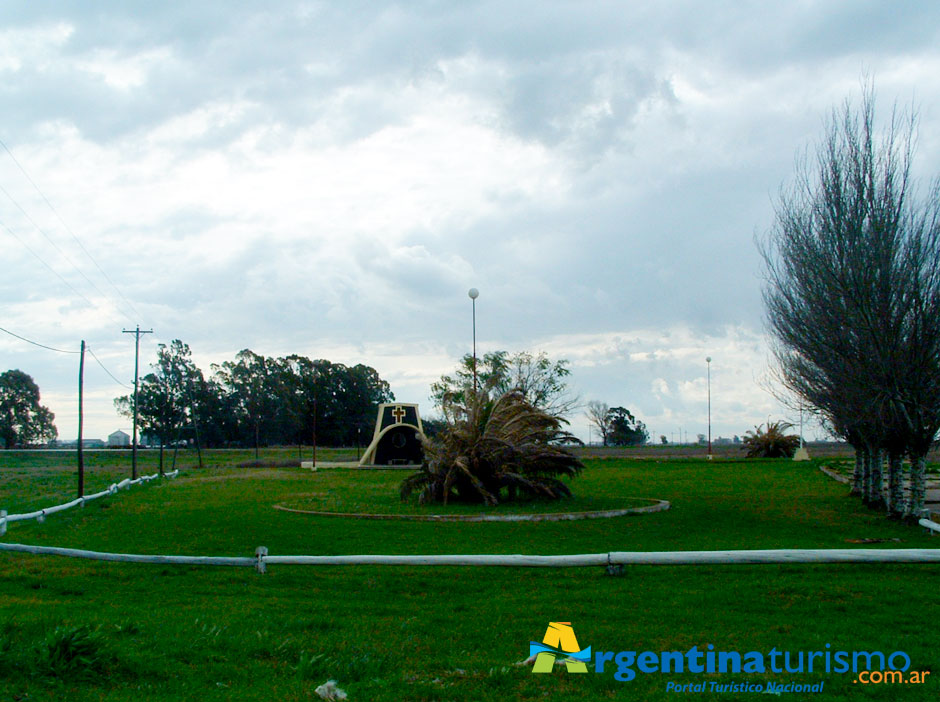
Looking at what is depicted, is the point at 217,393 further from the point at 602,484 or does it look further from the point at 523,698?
the point at 523,698

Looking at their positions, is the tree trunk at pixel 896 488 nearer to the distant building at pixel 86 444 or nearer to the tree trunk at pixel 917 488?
the tree trunk at pixel 917 488

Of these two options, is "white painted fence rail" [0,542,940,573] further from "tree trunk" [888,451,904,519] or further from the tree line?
the tree line

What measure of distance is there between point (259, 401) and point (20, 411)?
26.8 m

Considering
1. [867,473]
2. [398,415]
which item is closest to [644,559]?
[867,473]

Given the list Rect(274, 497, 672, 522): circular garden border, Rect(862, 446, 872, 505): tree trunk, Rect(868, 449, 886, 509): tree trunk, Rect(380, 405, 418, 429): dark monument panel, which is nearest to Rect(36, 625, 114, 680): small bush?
Rect(274, 497, 672, 522): circular garden border

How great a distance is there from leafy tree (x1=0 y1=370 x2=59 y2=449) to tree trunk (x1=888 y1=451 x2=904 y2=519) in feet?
323

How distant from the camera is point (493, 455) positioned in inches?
845

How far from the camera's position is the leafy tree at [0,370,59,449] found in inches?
3789

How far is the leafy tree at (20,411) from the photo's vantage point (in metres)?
96.2

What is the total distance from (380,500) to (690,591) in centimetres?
1424

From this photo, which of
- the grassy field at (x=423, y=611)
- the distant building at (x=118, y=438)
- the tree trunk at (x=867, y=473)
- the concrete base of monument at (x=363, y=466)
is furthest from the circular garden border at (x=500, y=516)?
the distant building at (x=118, y=438)

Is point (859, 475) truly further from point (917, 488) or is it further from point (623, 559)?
point (623, 559)

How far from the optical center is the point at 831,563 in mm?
10898

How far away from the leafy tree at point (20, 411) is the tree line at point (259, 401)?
10.2 metres
